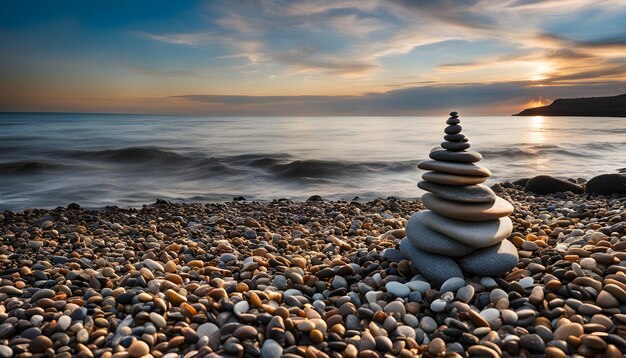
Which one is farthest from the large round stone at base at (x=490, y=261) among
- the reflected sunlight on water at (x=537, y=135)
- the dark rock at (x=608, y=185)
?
the reflected sunlight on water at (x=537, y=135)

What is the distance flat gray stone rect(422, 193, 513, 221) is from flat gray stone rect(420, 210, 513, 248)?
0.06m

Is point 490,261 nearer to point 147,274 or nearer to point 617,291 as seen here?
point 617,291

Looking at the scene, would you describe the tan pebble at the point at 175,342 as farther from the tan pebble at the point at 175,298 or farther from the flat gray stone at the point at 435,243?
the flat gray stone at the point at 435,243

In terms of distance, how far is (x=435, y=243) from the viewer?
167 inches

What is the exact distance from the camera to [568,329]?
3.04 meters

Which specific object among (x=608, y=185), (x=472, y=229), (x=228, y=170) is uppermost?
(x=472, y=229)

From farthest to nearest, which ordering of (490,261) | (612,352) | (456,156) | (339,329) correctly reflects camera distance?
1. (456,156)
2. (490,261)
3. (339,329)
4. (612,352)

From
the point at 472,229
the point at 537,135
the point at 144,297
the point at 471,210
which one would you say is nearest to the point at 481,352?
the point at 472,229

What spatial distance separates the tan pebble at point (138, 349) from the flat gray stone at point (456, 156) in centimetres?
315

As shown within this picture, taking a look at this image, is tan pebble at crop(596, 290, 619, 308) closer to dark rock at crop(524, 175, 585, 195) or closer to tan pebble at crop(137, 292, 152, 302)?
tan pebble at crop(137, 292, 152, 302)

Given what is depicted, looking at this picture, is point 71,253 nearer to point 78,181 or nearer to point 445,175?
point 445,175

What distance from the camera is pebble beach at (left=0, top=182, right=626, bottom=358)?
3.04 m

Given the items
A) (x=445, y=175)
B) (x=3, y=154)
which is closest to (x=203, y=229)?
(x=445, y=175)

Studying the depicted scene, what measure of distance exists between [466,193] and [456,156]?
39cm
